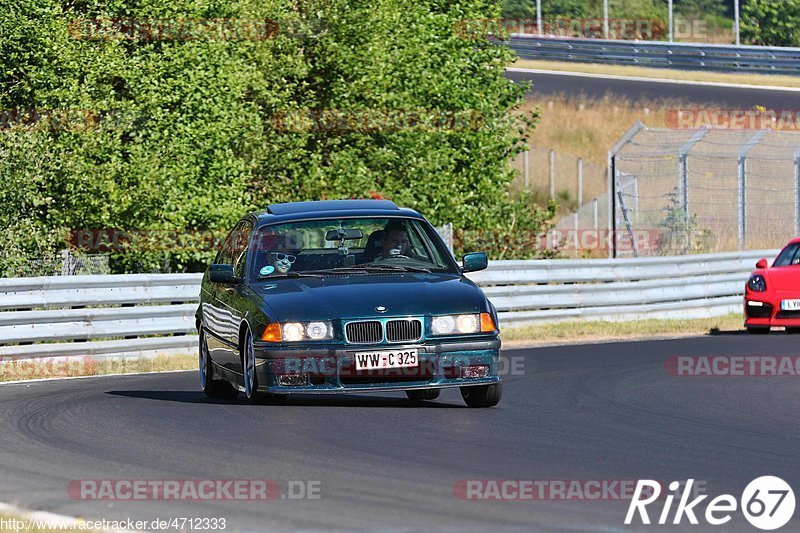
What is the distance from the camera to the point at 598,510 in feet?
22.4

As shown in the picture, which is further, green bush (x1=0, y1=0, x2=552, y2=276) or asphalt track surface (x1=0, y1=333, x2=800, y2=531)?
green bush (x1=0, y1=0, x2=552, y2=276)

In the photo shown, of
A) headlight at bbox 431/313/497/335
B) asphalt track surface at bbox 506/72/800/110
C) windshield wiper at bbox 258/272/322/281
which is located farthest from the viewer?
asphalt track surface at bbox 506/72/800/110

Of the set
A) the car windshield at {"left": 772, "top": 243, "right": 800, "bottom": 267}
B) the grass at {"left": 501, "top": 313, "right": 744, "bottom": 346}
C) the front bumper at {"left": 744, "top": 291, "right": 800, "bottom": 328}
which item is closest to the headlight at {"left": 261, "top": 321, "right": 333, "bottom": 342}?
the grass at {"left": 501, "top": 313, "right": 744, "bottom": 346}

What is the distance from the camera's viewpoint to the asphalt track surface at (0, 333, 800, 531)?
6840 mm

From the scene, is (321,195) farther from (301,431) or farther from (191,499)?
(191,499)

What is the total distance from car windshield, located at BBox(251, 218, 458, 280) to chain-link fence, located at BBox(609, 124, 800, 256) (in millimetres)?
13880

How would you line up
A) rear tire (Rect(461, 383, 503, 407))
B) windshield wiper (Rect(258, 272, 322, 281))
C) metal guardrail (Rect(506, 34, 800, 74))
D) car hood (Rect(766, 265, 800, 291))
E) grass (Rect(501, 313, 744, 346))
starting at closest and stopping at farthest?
rear tire (Rect(461, 383, 503, 407))
windshield wiper (Rect(258, 272, 322, 281))
car hood (Rect(766, 265, 800, 291))
grass (Rect(501, 313, 744, 346))
metal guardrail (Rect(506, 34, 800, 74))

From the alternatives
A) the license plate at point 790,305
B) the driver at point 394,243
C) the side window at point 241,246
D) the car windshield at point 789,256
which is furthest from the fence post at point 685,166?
the driver at point 394,243

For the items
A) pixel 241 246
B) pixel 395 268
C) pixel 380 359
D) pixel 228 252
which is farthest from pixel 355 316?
pixel 228 252

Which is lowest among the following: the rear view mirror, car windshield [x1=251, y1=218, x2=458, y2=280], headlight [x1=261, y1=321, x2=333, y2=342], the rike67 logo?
the rike67 logo

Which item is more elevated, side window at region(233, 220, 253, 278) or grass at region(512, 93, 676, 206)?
side window at region(233, 220, 253, 278)

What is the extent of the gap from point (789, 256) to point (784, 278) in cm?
111

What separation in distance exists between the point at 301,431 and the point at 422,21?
66.5 feet

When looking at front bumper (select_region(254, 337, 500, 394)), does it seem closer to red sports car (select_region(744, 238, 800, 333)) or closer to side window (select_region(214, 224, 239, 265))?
side window (select_region(214, 224, 239, 265))
